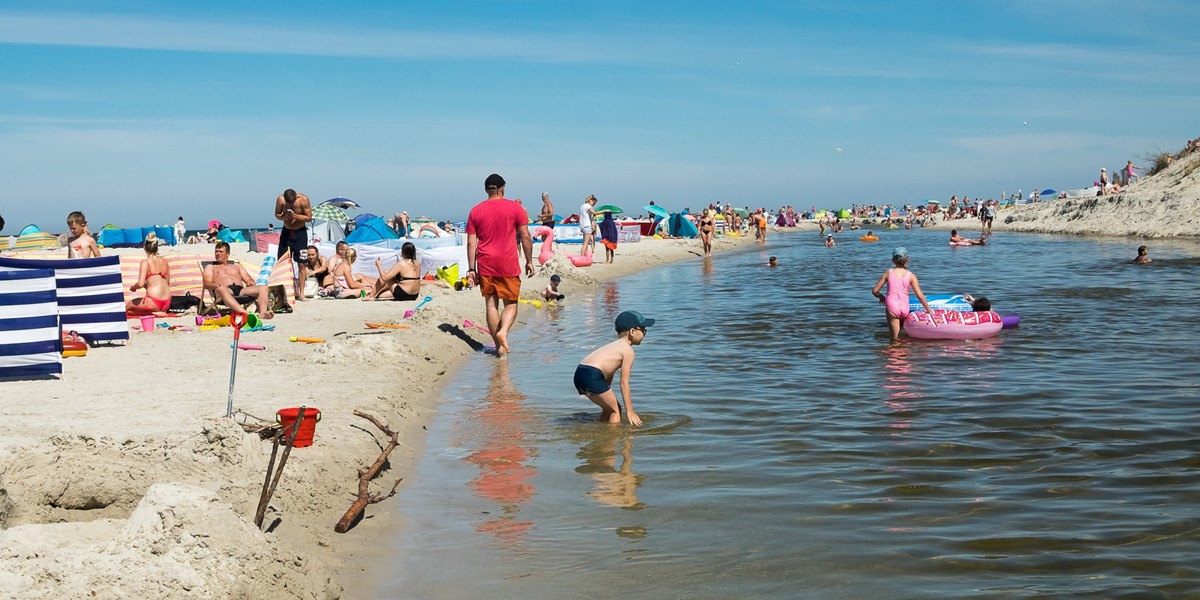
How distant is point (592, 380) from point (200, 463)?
11.1ft

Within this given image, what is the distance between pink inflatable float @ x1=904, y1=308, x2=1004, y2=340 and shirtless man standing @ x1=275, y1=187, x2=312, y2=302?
8.37 m

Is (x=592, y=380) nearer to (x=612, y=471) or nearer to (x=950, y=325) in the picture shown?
(x=612, y=471)

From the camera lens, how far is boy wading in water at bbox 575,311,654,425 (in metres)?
7.88

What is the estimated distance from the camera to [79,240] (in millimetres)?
13945

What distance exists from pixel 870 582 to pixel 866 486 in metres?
1.66

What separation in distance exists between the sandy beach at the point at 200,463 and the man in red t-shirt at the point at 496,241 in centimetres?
103

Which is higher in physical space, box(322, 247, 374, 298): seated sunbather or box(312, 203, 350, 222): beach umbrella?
box(312, 203, 350, 222): beach umbrella

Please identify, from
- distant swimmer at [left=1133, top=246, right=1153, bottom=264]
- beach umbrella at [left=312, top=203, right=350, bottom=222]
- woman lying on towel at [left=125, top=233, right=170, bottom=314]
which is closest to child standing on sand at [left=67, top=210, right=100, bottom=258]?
woman lying on towel at [left=125, top=233, right=170, bottom=314]

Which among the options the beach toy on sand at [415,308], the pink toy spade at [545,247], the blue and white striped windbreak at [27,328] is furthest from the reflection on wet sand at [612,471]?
the pink toy spade at [545,247]

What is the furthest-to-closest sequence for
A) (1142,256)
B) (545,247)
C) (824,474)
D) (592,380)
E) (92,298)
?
(1142,256), (545,247), (92,298), (592,380), (824,474)

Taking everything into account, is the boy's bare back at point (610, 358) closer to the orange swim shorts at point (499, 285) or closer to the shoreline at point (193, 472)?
the shoreline at point (193, 472)

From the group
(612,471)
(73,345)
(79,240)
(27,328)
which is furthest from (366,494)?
(79,240)

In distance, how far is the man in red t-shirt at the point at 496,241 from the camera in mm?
10719

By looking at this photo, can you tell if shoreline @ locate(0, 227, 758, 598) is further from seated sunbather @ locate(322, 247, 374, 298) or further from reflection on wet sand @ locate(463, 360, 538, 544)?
seated sunbather @ locate(322, 247, 374, 298)
